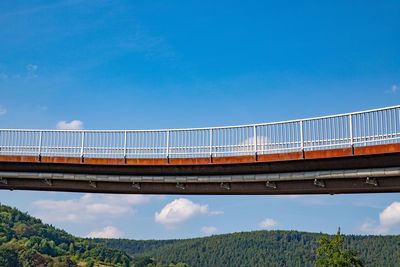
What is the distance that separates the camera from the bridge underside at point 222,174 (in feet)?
84.9

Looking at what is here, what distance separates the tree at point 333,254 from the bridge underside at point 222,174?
162 ft

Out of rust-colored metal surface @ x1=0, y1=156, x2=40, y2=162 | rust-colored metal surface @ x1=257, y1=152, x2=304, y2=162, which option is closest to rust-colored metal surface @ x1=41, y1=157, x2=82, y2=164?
rust-colored metal surface @ x1=0, y1=156, x2=40, y2=162

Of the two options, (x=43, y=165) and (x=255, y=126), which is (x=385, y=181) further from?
(x=43, y=165)

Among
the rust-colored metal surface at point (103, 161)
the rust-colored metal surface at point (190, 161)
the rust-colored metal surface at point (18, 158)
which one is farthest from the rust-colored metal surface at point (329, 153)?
the rust-colored metal surface at point (18, 158)

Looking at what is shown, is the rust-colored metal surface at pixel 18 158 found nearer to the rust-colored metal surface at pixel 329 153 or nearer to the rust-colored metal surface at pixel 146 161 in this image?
the rust-colored metal surface at pixel 146 161

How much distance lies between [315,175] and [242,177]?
14.3 feet

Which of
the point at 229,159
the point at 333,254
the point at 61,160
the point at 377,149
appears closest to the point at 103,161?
the point at 61,160

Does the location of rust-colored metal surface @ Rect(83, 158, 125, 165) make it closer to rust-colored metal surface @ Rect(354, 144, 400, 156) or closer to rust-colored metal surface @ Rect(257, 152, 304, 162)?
→ rust-colored metal surface @ Rect(257, 152, 304, 162)

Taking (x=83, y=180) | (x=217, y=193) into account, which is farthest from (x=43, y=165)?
(x=217, y=193)

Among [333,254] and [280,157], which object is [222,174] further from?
[333,254]

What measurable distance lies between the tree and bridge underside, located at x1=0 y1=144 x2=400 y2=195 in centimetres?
4928

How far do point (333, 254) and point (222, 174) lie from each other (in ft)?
168

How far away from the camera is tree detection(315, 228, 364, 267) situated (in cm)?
7675

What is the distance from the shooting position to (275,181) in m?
29.8
